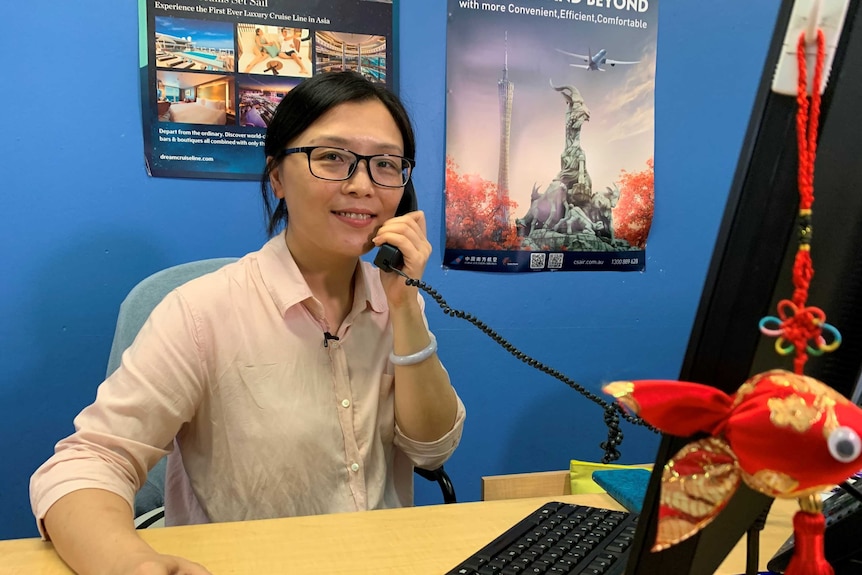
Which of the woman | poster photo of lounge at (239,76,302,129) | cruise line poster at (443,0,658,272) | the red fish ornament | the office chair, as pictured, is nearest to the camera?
the red fish ornament

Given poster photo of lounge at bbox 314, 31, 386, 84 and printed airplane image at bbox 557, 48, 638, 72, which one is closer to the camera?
poster photo of lounge at bbox 314, 31, 386, 84

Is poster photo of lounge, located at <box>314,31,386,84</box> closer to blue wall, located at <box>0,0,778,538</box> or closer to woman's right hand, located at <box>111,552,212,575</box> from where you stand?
blue wall, located at <box>0,0,778,538</box>

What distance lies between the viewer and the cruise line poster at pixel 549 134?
67.2 inches

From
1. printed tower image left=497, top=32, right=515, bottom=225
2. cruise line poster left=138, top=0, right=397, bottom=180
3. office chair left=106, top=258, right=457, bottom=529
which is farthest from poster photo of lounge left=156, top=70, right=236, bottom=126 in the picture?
printed tower image left=497, top=32, right=515, bottom=225

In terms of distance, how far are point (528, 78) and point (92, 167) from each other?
1177 millimetres

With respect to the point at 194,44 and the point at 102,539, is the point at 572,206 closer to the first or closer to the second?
the point at 194,44

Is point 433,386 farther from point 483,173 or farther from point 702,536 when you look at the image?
point 483,173

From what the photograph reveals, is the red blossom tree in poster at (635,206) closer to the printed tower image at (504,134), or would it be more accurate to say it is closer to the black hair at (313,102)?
the printed tower image at (504,134)

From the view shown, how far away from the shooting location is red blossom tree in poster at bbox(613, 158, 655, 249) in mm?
1852

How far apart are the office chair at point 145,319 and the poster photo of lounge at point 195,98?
45 cm

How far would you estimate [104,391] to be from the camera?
864 millimetres

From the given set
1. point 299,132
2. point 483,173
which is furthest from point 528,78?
point 299,132

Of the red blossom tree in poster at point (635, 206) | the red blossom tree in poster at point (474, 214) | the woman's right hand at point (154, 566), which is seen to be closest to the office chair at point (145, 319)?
the woman's right hand at point (154, 566)

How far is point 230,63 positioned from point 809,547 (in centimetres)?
156
